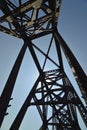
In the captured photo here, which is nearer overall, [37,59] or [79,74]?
[79,74]

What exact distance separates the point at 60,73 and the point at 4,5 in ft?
18.5

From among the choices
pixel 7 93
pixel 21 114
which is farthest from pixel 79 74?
pixel 21 114

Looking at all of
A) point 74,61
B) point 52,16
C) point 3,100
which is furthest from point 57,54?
point 3,100

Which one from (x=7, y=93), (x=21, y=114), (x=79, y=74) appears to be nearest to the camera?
(x=7, y=93)

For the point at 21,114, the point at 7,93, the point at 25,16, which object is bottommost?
the point at 21,114

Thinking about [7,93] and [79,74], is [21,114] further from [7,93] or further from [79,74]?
[79,74]

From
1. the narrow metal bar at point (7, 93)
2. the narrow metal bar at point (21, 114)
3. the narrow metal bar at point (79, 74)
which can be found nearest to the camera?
the narrow metal bar at point (7, 93)

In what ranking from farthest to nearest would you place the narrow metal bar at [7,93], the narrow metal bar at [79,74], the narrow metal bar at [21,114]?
1. the narrow metal bar at [21,114]
2. the narrow metal bar at [79,74]
3. the narrow metal bar at [7,93]

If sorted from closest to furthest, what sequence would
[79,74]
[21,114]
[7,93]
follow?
[7,93] < [79,74] < [21,114]

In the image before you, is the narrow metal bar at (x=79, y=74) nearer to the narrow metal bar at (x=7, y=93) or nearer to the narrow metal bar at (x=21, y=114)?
the narrow metal bar at (x=7, y=93)

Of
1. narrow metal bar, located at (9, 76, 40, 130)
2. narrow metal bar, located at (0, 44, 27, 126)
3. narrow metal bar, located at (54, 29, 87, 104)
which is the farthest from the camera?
narrow metal bar, located at (9, 76, 40, 130)

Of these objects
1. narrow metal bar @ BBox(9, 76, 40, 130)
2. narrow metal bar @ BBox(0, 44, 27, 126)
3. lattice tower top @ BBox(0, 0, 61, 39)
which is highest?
lattice tower top @ BBox(0, 0, 61, 39)

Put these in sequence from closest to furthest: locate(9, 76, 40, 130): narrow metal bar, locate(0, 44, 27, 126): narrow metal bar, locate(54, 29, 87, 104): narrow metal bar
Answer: locate(0, 44, 27, 126): narrow metal bar
locate(54, 29, 87, 104): narrow metal bar
locate(9, 76, 40, 130): narrow metal bar

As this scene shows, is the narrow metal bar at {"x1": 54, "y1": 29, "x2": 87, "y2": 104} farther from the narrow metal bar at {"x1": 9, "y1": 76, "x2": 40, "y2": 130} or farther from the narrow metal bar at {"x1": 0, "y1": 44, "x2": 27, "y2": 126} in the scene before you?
the narrow metal bar at {"x1": 9, "y1": 76, "x2": 40, "y2": 130}
